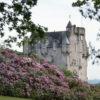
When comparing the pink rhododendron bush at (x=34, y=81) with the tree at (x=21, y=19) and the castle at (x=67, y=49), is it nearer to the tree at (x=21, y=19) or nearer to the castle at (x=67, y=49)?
the tree at (x=21, y=19)

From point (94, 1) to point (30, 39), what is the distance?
9.96 meters

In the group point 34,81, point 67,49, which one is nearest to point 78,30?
point 67,49

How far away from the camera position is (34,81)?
3259 centimetres

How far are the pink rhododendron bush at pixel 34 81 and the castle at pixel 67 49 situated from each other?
228 ft

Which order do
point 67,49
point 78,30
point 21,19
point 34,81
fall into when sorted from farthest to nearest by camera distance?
point 78,30, point 67,49, point 34,81, point 21,19

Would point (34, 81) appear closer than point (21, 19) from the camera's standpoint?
No

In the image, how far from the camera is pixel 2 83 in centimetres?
3078

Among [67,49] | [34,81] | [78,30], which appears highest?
[78,30]

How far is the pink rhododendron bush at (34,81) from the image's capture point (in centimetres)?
3055

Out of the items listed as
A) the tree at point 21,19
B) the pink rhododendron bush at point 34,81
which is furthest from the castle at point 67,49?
the tree at point 21,19

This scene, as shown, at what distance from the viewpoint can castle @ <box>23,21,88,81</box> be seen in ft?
348

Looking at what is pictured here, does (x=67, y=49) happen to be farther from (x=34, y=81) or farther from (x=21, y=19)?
(x=21, y=19)

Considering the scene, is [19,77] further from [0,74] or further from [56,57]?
[56,57]

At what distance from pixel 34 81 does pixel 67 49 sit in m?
75.3
